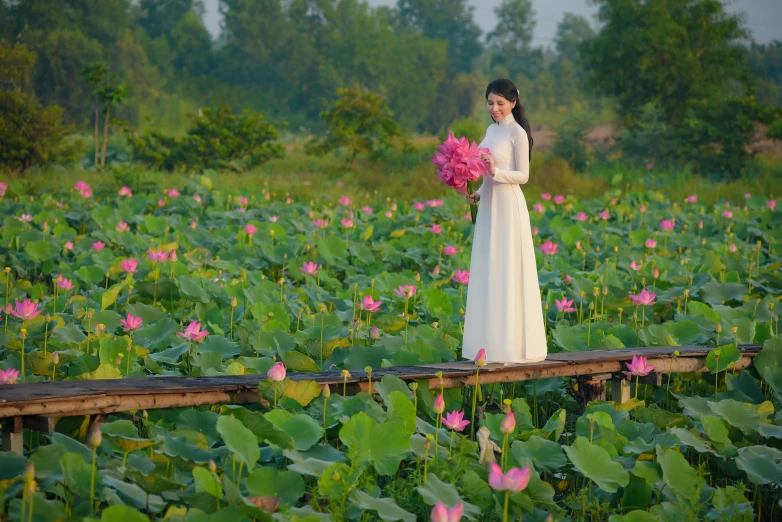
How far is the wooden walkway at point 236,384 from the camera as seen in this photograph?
2.67m

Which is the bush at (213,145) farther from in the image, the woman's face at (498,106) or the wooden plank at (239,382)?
the wooden plank at (239,382)

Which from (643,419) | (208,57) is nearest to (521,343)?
(643,419)

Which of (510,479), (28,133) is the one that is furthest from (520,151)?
(28,133)

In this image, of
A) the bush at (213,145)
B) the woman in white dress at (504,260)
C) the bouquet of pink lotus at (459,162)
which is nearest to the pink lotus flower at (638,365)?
the woman in white dress at (504,260)

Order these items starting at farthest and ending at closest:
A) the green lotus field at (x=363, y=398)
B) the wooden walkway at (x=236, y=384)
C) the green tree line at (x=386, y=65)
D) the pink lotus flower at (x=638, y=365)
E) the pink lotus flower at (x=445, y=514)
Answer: the green tree line at (x=386, y=65) → the pink lotus flower at (x=638, y=365) → the wooden walkway at (x=236, y=384) → the green lotus field at (x=363, y=398) → the pink lotus flower at (x=445, y=514)

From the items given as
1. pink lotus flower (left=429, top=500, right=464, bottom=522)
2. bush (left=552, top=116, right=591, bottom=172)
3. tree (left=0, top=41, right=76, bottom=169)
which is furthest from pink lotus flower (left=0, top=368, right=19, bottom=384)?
bush (left=552, top=116, right=591, bottom=172)

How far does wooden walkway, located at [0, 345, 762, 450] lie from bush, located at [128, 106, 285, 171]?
984 cm

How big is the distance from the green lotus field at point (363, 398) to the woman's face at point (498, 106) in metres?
0.93

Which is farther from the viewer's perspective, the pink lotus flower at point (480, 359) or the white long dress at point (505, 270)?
the white long dress at point (505, 270)

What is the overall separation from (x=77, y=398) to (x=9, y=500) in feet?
1.21

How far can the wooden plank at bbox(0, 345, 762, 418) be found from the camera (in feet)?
8.82

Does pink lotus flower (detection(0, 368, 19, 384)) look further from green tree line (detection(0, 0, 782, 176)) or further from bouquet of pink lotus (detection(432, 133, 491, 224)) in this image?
green tree line (detection(0, 0, 782, 176))

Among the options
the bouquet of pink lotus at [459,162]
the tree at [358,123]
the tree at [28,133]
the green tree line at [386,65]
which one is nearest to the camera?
the bouquet of pink lotus at [459,162]

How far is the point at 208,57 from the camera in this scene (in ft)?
114
